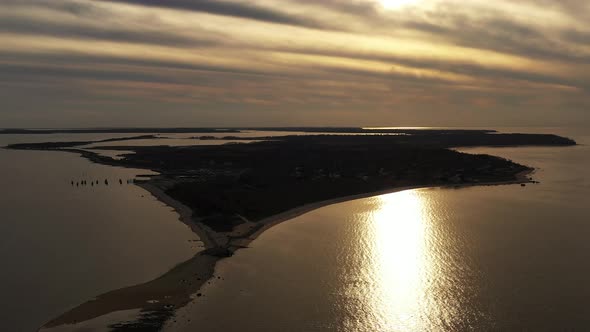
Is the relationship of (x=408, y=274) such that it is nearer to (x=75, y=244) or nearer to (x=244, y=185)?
(x=75, y=244)

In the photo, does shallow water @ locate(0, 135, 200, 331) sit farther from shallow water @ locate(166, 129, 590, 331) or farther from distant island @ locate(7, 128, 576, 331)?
shallow water @ locate(166, 129, 590, 331)

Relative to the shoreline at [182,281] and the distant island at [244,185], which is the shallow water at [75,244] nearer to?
the shoreline at [182,281]

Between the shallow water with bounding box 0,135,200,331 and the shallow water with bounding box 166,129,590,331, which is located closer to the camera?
the shallow water with bounding box 166,129,590,331

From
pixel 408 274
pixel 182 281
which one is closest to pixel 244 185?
pixel 182 281

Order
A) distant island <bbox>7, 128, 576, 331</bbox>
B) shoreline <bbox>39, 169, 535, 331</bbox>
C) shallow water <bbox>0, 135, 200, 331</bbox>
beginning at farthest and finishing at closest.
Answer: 1. distant island <bbox>7, 128, 576, 331</bbox>
2. shallow water <bbox>0, 135, 200, 331</bbox>
3. shoreline <bbox>39, 169, 535, 331</bbox>

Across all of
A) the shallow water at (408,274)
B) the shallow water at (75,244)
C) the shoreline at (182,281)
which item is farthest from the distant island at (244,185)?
the shallow water at (408,274)

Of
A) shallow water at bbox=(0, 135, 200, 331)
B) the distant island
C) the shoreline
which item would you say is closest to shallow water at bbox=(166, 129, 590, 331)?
the shoreline
